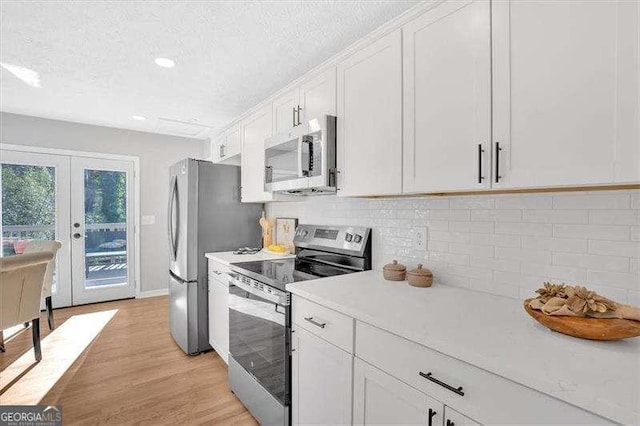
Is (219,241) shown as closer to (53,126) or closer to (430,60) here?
(430,60)

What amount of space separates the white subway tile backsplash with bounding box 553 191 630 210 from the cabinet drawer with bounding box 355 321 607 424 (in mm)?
788

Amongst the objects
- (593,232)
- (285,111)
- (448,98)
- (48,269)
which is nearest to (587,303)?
(593,232)

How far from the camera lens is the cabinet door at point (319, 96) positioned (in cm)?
199

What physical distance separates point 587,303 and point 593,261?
333 mm

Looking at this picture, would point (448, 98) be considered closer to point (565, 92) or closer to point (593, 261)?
point (565, 92)

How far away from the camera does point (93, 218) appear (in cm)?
426

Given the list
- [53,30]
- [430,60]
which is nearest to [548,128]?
[430,60]

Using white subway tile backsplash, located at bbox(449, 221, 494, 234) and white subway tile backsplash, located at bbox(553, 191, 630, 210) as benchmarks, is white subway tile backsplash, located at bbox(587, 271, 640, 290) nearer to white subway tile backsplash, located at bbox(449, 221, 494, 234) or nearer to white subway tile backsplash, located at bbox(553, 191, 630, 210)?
white subway tile backsplash, located at bbox(553, 191, 630, 210)

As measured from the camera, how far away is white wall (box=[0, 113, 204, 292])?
4.15 metres

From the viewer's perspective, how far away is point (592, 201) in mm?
1191

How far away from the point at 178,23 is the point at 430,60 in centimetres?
139

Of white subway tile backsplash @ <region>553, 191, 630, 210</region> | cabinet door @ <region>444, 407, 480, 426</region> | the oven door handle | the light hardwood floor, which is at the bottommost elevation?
the light hardwood floor

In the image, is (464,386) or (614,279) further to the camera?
(614,279)

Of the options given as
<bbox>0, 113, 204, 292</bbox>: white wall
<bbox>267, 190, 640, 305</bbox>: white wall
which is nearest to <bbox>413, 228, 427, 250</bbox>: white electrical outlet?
<bbox>267, 190, 640, 305</bbox>: white wall
